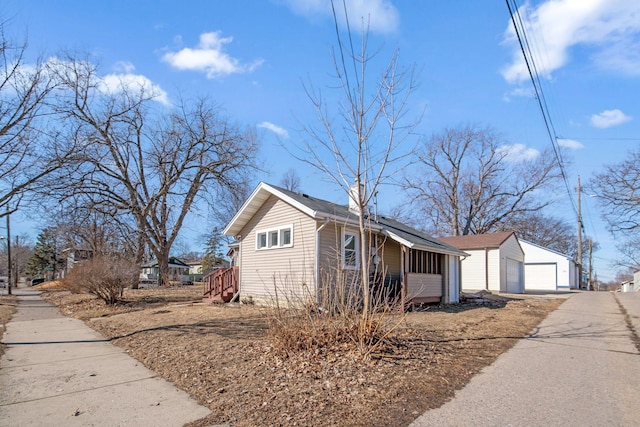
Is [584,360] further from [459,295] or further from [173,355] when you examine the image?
[459,295]

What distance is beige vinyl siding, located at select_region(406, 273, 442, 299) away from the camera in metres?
13.7

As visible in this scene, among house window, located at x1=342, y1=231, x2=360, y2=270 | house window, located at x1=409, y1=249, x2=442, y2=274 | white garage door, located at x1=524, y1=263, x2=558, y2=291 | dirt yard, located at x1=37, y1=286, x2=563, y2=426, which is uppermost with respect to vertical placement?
house window, located at x1=342, y1=231, x2=360, y2=270

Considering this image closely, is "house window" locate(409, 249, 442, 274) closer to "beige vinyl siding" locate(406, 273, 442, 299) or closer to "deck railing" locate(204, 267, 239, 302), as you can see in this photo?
"beige vinyl siding" locate(406, 273, 442, 299)

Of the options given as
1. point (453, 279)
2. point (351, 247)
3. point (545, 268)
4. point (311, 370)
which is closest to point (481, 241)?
point (453, 279)

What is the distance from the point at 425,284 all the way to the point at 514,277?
52.4 feet

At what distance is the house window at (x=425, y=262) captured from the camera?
48.2ft

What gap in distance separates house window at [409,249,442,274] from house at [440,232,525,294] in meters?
9.31

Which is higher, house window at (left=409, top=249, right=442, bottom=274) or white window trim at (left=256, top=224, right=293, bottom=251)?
white window trim at (left=256, top=224, right=293, bottom=251)

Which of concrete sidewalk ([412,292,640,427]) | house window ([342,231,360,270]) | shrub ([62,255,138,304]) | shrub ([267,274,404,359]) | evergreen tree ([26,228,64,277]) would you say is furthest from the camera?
evergreen tree ([26,228,64,277])

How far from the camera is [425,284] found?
48.5ft

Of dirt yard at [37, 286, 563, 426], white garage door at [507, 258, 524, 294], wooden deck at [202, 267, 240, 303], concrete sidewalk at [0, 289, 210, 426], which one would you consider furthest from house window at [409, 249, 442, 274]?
white garage door at [507, 258, 524, 294]

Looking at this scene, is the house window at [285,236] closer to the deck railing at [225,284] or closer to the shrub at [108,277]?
the deck railing at [225,284]

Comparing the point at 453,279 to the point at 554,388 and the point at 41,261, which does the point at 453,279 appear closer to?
the point at 554,388

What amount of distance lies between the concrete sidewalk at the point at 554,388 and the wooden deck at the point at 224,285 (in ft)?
35.3
